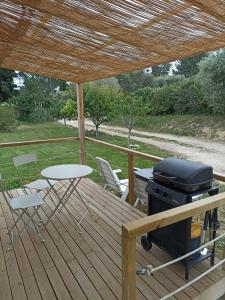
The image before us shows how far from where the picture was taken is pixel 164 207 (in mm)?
2721

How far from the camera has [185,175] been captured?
8.05 ft

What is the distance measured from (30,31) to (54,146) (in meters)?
8.57

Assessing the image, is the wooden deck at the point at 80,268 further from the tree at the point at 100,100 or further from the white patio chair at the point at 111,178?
the tree at the point at 100,100

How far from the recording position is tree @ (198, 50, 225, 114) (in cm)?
1252

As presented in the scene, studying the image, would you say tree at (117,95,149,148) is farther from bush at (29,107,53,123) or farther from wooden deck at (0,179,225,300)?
bush at (29,107,53,123)

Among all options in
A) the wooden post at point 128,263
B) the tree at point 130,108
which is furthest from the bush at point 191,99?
the wooden post at point 128,263

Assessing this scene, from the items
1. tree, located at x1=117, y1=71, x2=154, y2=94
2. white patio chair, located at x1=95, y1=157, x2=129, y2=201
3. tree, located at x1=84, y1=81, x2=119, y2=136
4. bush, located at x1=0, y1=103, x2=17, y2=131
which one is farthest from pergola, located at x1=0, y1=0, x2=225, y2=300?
tree, located at x1=117, y1=71, x2=154, y2=94

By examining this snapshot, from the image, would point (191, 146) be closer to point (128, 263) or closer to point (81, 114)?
point (81, 114)

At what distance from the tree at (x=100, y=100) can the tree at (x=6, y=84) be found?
9.17 metres

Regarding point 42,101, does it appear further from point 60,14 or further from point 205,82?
point 60,14

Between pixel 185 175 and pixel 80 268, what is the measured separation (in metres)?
1.29

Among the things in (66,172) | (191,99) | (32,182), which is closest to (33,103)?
(191,99)

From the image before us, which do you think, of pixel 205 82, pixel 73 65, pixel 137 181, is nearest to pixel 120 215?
pixel 137 181

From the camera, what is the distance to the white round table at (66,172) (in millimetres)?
3261
